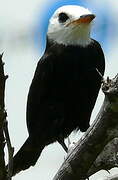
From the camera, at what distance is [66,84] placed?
494 centimetres

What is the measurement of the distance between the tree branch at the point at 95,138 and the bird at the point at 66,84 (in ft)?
6.47

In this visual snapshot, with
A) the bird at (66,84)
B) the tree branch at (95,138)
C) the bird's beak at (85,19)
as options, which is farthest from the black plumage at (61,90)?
the tree branch at (95,138)

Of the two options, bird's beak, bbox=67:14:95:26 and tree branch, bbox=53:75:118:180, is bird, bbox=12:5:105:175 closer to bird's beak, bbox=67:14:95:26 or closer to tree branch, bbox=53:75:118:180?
bird's beak, bbox=67:14:95:26

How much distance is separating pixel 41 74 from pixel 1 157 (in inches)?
106

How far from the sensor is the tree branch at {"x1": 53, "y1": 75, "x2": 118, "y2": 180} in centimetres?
251

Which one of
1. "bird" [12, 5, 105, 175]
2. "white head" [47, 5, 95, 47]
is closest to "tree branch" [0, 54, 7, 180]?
"bird" [12, 5, 105, 175]

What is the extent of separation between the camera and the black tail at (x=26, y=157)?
179 inches

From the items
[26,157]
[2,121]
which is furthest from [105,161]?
[26,157]

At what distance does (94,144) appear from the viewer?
2711mm

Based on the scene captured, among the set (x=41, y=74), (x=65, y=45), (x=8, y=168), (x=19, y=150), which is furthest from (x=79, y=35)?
(x=8, y=168)

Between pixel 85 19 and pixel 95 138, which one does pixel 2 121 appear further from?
pixel 85 19

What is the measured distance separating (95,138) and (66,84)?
226cm

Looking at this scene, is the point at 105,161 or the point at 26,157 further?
the point at 26,157

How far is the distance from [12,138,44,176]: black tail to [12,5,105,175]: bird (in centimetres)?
1
